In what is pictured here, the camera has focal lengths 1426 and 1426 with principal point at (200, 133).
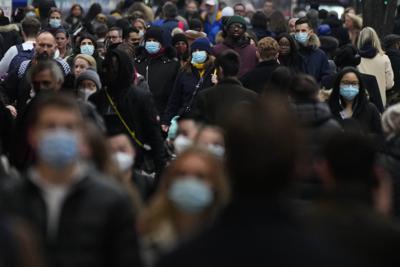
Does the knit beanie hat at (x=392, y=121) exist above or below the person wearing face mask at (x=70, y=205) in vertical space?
below

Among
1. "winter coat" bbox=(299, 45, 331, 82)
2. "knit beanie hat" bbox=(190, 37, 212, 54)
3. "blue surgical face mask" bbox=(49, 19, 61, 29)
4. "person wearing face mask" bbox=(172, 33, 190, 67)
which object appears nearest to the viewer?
"knit beanie hat" bbox=(190, 37, 212, 54)

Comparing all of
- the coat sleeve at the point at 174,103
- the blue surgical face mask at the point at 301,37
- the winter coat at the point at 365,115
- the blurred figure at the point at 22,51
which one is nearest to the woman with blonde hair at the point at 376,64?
the blue surgical face mask at the point at 301,37

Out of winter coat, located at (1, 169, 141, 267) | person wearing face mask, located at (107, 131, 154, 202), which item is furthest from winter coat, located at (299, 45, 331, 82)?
winter coat, located at (1, 169, 141, 267)

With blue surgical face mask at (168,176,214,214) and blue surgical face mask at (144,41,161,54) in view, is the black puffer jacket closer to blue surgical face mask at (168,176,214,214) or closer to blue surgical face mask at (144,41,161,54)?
blue surgical face mask at (168,176,214,214)

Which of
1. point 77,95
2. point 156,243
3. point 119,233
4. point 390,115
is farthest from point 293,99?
point 119,233

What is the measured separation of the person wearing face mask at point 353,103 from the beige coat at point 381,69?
14.0ft

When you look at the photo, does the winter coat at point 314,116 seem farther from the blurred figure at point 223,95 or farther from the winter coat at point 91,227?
the winter coat at point 91,227

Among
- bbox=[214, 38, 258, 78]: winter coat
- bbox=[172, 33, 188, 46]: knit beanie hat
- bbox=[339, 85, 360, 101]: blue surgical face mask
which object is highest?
bbox=[339, 85, 360, 101]: blue surgical face mask

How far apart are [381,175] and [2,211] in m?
1.82

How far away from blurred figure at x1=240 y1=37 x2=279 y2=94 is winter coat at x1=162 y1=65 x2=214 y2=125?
0.63 meters

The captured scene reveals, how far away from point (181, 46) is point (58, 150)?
458 inches

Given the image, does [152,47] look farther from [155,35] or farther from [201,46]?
[201,46]

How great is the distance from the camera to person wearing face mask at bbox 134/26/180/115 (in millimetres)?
16203

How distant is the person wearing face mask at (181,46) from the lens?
56.3 ft
